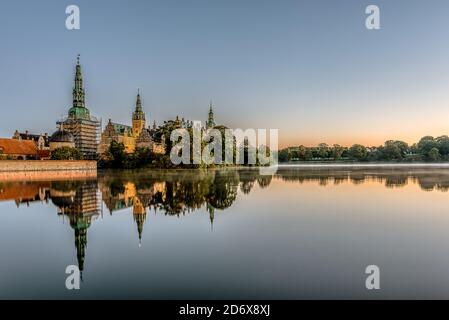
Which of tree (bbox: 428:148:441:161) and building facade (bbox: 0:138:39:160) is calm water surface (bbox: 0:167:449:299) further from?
tree (bbox: 428:148:441:161)

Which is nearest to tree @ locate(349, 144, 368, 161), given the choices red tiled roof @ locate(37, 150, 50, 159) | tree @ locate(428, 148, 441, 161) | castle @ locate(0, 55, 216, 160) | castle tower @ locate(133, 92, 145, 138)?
tree @ locate(428, 148, 441, 161)

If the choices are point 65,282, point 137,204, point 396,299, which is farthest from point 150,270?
point 137,204

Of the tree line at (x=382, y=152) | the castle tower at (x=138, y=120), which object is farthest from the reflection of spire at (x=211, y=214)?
the tree line at (x=382, y=152)

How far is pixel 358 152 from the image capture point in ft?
353

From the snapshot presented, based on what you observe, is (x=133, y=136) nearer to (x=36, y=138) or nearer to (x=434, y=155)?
(x=36, y=138)

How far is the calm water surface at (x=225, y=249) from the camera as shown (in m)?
6.31

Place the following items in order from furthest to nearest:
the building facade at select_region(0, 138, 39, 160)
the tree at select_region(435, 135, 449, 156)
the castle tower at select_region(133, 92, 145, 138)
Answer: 1. the tree at select_region(435, 135, 449, 156)
2. the castle tower at select_region(133, 92, 145, 138)
3. the building facade at select_region(0, 138, 39, 160)

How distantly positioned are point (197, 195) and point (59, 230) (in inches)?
345

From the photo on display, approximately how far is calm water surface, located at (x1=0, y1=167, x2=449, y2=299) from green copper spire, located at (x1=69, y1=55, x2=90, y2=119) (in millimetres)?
59960

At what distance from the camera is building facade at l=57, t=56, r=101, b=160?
68.0m

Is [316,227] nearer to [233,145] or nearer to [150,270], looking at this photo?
[150,270]
